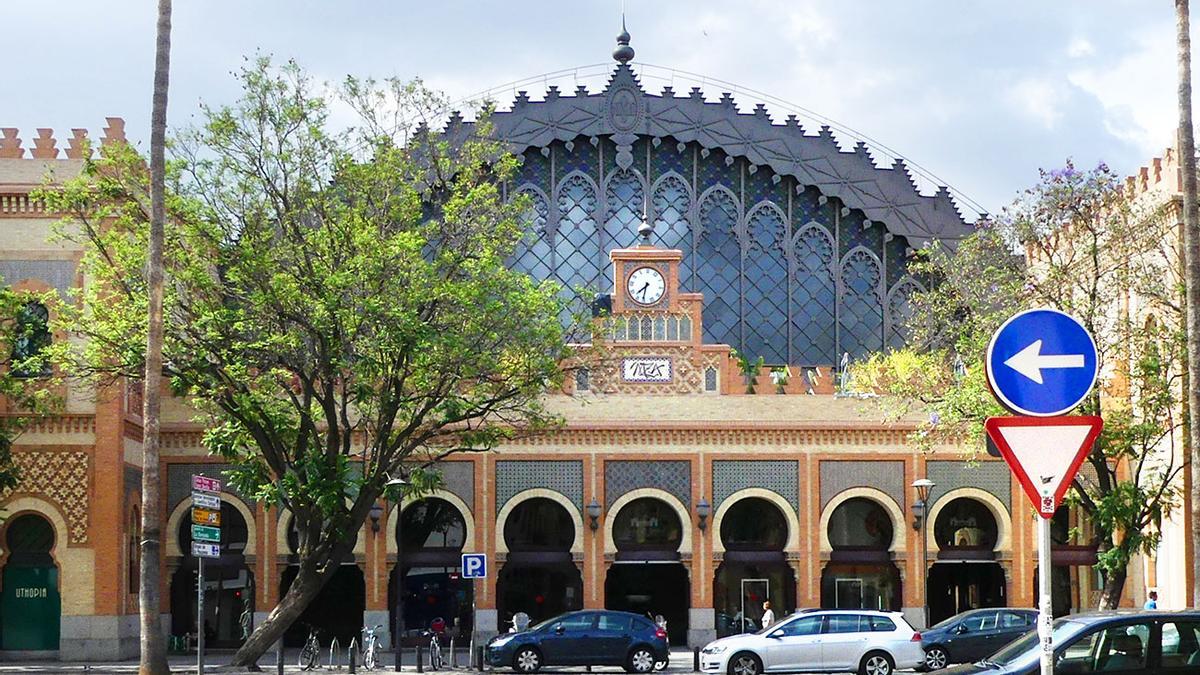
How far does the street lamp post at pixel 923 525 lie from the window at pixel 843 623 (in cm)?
Result: 1123

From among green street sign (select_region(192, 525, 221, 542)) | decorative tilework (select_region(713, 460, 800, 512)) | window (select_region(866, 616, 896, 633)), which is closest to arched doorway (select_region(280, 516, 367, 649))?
decorative tilework (select_region(713, 460, 800, 512))

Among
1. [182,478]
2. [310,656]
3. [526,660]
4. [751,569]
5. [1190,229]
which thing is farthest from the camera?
[751,569]

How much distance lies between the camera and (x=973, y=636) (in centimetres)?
3259

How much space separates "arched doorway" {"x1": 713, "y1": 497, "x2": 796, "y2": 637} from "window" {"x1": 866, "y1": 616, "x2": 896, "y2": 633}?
1249cm

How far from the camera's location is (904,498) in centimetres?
4331

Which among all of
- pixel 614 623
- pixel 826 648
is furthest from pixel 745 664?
pixel 614 623

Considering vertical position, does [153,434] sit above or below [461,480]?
above

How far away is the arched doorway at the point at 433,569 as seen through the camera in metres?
43.2

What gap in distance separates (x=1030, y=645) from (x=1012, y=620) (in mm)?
19209

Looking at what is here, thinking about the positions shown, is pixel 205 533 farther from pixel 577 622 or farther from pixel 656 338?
pixel 656 338

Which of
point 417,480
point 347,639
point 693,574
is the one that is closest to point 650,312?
point 693,574

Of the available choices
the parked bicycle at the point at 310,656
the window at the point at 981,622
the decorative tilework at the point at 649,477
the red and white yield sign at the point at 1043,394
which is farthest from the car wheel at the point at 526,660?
the red and white yield sign at the point at 1043,394

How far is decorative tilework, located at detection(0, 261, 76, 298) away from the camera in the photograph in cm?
3881

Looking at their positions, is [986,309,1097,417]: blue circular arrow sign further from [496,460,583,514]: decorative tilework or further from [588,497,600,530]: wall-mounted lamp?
[496,460,583,514]: decorative tilework
